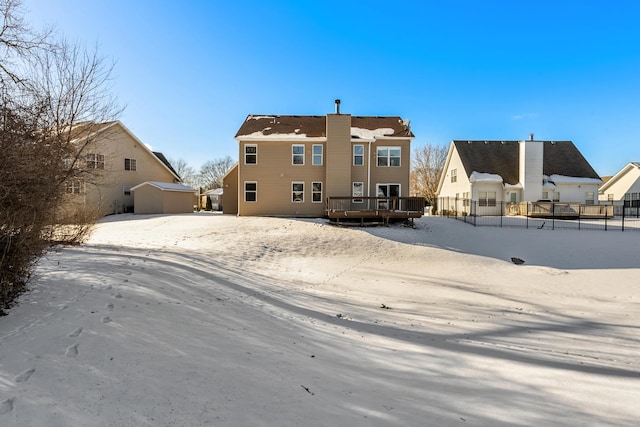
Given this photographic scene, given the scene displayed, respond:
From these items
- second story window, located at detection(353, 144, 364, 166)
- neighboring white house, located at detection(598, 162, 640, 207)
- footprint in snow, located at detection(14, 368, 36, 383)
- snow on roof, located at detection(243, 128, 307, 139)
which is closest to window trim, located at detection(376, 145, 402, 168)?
second story window, located at detection(353, 144, 364, 166)

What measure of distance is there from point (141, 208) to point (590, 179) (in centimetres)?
4003

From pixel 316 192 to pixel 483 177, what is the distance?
1675 centimetres

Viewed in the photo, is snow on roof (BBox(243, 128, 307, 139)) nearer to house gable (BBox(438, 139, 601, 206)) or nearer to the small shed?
house gable (BBox(438, 139, 601, 206))

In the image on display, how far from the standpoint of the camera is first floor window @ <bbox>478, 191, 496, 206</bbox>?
29922 millimetres

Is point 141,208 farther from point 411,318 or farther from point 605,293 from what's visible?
point 605,293

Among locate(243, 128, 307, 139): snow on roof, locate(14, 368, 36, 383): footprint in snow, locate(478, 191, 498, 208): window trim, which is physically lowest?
locate(14, 368, 36, 383): footprint in snow

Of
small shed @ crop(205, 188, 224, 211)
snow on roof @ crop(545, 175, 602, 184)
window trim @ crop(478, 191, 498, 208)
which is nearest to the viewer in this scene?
window trim @ crop(478, 191, 498, 208)

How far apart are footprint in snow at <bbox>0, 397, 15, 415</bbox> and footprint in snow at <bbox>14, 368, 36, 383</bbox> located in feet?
0.97

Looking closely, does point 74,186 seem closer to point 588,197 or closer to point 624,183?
point 588,197

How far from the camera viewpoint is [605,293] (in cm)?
891

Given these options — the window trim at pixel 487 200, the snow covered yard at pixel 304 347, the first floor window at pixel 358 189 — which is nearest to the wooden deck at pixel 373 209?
the first floor window at pixel 358 189

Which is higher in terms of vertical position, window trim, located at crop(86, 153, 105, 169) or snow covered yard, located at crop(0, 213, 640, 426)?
window trim, located at crop(86, 153, 105, 169)

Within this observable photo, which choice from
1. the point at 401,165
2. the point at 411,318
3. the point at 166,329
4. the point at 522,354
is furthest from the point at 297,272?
the point at 401,165

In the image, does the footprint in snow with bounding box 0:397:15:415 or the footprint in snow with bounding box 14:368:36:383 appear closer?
the footprint in snow with bounding box 0:397:15:415
